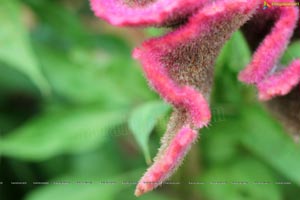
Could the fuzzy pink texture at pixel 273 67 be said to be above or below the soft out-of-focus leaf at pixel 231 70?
below

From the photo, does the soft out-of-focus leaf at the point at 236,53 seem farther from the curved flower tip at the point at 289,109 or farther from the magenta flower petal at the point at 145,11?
the magenta flower petal at the point at 145,11

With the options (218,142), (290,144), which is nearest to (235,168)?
(218,142)

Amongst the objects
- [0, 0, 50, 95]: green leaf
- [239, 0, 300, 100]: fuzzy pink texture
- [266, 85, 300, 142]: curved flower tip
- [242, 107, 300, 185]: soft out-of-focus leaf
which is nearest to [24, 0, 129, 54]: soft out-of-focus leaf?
[0, 0, 50, 95]: green leaf

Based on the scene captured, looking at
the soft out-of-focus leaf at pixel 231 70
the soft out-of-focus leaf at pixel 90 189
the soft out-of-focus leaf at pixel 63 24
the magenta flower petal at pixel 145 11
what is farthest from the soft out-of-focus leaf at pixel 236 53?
the soft out-of-focus leaf at pixel 63 24

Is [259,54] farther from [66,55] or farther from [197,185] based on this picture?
[66,55]

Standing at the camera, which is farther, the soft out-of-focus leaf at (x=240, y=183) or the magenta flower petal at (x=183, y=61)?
the soft out-of-focus leaf at (x=240, y=183)

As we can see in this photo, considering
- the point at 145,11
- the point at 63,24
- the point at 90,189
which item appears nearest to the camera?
the point at 145,11

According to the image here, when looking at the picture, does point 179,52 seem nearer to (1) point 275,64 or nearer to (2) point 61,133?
(1) point 275,64

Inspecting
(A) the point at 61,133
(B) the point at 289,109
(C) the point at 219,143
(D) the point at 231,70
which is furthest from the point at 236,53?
(A) the point at 61,133
